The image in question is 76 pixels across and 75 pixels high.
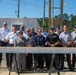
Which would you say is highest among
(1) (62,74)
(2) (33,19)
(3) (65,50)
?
(2) (33,19)

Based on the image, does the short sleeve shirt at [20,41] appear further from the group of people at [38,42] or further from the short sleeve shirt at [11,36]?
the short sleeve shirt at [11,36]

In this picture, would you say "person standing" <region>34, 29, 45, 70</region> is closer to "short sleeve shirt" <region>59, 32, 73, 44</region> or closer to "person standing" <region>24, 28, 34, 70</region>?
"person standing" <region>24, 28, 34, 70</region>

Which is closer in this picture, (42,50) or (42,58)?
(42,50)

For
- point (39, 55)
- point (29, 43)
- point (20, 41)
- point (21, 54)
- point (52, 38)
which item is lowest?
point (39, 55)

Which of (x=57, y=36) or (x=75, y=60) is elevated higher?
(x=57, y=36)

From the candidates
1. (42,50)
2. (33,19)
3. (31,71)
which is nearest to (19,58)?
(31,71)

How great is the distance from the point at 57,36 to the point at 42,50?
263 cm

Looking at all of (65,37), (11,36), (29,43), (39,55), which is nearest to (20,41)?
(29,43)

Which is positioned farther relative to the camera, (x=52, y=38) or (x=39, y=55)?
(x=39, y=55)

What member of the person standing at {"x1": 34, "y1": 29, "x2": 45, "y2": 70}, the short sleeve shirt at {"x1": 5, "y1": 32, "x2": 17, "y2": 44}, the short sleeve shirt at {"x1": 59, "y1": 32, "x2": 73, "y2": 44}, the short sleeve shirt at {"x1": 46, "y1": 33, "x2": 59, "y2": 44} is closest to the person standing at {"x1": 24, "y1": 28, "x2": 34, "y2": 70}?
the person standing at {"x1": 34, "y1": 29, "x2": 45, "y2": 70}

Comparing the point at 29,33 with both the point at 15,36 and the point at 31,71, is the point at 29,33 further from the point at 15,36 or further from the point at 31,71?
the point at 31,71

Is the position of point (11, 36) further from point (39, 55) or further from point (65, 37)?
point (65, 37)

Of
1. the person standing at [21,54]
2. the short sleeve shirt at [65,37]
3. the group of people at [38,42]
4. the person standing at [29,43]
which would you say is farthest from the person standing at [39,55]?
the short sleeve shirt at [65,37]

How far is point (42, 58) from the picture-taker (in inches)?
540
